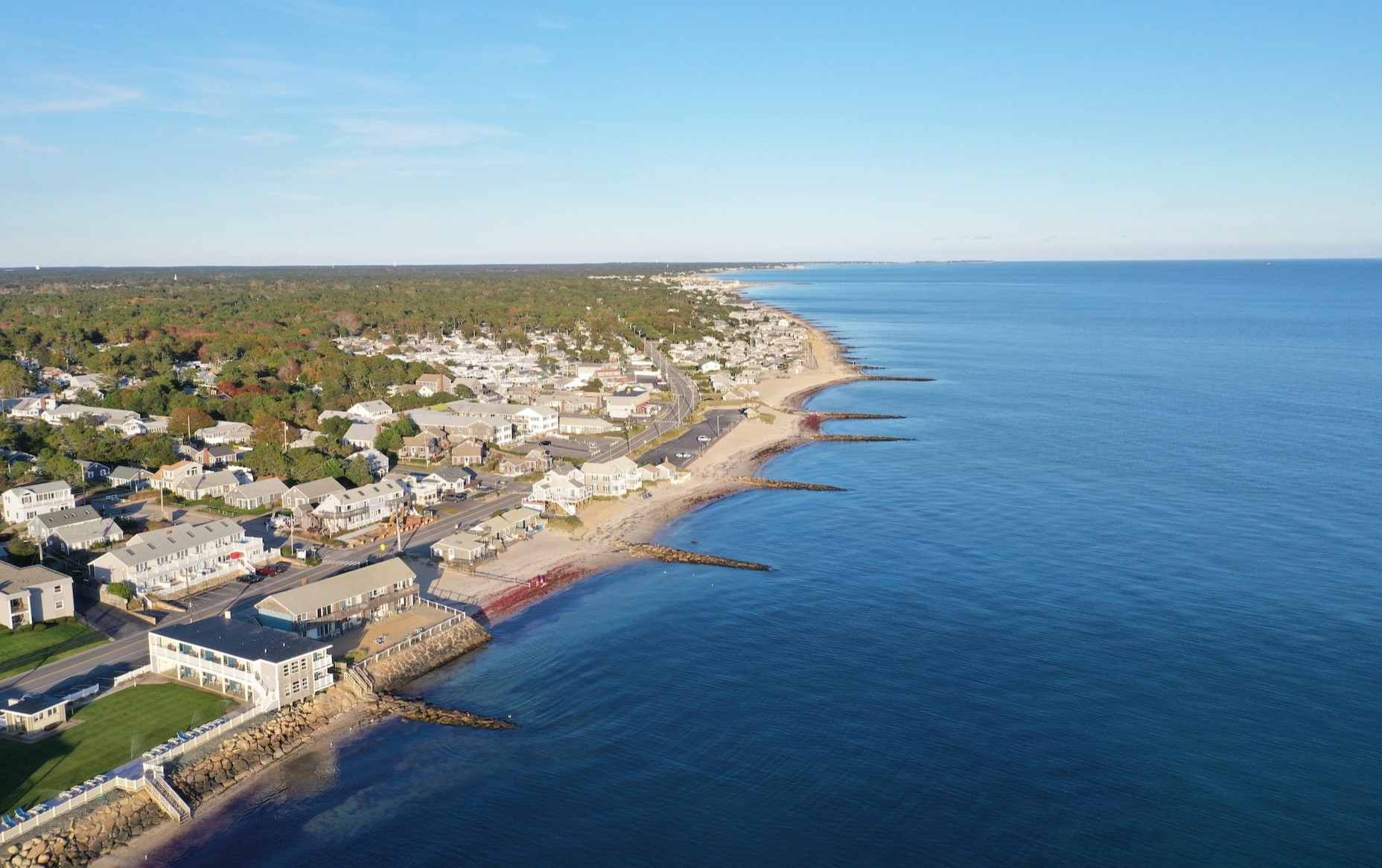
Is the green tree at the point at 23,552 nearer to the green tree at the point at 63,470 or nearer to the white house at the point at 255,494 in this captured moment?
the white house at the point at 255,494

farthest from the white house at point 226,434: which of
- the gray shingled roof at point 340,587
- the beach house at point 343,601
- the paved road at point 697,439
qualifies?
the gray shingled roof at point 340,587

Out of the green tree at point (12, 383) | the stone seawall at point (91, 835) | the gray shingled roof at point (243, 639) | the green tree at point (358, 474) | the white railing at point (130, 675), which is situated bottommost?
the stone seawall at point (91, 835)

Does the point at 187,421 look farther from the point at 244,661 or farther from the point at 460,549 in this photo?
the point at 244,661

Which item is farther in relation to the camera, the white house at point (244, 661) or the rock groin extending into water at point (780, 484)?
the rock groin extending into water at point (780, 484)

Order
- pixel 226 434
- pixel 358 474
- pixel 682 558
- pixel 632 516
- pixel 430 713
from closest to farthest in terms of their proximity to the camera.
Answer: pixel 430 713
pixel 682 558
pixel 632 516
pixel 358 474
pixel 226 434

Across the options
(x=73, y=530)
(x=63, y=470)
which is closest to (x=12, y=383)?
(x=63, y=470)

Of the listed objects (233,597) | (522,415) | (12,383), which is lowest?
(233,597)

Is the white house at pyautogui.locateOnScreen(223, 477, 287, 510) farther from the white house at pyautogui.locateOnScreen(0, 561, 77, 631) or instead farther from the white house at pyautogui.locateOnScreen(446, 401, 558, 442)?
the white house at pyautogui.locateOnScreen(446, 401, 558, 442)
